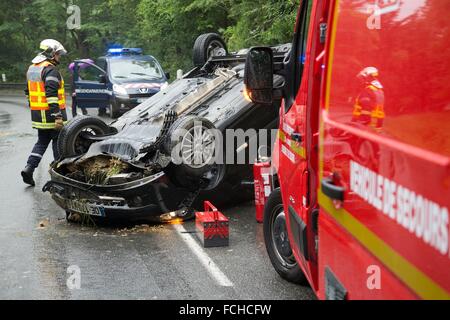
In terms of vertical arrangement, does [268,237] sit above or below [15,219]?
above

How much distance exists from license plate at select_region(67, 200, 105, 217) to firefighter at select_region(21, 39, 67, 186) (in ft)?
7.57

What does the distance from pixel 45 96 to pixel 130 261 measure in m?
4.08

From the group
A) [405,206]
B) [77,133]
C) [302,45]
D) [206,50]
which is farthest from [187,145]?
[405,206]

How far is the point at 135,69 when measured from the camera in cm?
1811

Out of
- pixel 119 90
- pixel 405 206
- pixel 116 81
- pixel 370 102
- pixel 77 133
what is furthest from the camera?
pixel 116 81

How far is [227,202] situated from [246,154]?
0.60 metres

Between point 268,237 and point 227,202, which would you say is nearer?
point 268,237

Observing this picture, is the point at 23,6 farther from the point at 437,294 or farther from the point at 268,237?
the point at 437,294

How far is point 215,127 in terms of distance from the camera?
6305mm

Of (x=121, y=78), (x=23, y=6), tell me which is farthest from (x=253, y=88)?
(x=23, y=6)

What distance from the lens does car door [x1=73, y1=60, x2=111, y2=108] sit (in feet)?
57.7

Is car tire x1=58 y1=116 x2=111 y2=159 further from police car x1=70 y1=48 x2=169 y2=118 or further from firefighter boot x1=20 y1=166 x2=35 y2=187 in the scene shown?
police car x1=70 y1=48 x2=169 y2=118

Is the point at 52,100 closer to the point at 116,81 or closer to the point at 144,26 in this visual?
the point at 116,81
